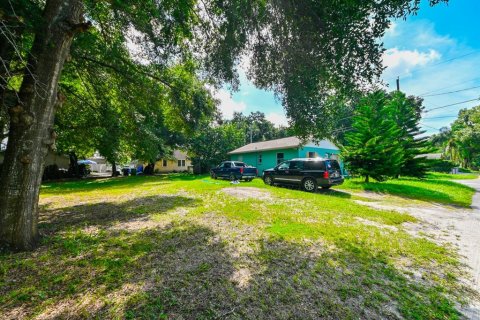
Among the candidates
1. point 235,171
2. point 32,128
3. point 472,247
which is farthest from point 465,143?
point 32,128

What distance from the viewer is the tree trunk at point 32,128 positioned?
3660mm

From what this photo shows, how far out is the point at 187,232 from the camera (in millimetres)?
5027

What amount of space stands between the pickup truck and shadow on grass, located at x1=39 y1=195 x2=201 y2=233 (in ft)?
28.4

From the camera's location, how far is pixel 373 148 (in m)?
14.2

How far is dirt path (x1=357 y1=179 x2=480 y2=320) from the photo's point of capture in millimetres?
3396

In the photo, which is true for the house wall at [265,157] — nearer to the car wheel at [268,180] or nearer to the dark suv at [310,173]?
the car wheel at [268,180]

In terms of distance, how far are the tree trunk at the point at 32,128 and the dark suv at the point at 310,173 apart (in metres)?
11.3

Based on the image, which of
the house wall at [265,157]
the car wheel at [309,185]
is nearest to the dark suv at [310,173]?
the car wheel at [309,185]

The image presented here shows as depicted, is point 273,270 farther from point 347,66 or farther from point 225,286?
point 347,66

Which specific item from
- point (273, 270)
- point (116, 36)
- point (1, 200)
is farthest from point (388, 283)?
point (116, 36)

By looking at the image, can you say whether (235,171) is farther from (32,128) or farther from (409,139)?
(409,139)

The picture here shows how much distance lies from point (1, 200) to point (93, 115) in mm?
6946

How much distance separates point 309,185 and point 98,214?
34.1 feet

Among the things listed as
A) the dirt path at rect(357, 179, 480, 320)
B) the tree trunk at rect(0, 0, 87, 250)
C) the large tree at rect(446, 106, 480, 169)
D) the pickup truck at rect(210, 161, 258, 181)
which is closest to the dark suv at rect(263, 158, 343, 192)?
the pickup truck at rect(210, 161, 258, 181)
